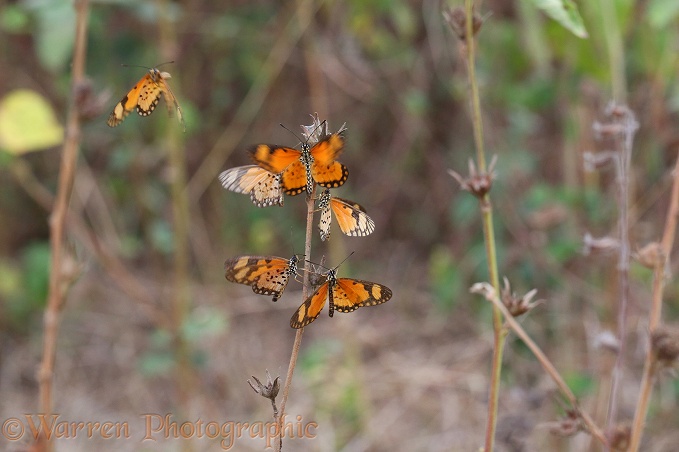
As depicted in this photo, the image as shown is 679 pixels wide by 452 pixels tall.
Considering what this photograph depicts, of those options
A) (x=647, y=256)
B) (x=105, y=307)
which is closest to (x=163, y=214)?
(x=105, y=307)

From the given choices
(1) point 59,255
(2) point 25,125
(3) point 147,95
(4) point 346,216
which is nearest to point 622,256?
(4) point 346,216

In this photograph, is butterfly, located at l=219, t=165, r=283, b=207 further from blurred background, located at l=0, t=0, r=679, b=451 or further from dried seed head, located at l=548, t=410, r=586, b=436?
blurred background, located at l=0, t=0, r=679, b=451

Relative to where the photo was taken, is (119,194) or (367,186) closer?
(119,194)

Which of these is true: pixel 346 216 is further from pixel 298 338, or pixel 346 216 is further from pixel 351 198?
pixel 351 198

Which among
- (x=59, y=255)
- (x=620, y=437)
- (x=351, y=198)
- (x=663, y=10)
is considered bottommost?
(x=620, y=437)

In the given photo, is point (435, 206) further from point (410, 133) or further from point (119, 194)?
point (119, 194)

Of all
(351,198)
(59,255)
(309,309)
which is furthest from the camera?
(351,198)

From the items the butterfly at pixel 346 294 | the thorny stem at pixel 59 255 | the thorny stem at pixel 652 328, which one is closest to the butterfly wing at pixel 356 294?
the butterfly at pixel 346 294
